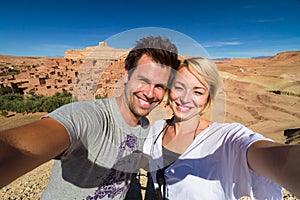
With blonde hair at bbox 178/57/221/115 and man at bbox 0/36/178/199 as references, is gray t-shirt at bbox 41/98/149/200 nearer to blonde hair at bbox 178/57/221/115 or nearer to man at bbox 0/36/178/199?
man at bbox 0/36/178/199

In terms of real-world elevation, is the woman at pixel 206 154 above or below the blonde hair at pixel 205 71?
below

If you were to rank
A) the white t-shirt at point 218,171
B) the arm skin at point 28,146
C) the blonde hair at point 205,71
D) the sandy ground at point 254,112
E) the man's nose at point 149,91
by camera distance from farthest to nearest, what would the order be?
1. the sandy ground at point 254,112
2. the man's nose at point 149,91
3. the blonde hair at point 205,71
4. the white t-shirt at point 218,171
5. the arm skin at point 28,146

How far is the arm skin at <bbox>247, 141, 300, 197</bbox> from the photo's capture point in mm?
309

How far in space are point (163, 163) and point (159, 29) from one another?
38cm

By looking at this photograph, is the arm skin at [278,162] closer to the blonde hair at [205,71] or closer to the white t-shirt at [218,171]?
the white t-shirt at [218,171]

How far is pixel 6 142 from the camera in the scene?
0.31m

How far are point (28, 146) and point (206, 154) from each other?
1.36 feet

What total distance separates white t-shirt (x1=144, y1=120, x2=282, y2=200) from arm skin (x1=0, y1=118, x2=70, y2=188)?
12.3 inches

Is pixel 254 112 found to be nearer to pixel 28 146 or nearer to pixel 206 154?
pixel 206 154

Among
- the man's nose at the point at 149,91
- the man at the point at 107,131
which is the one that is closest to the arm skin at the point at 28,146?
the man at the point at 107,131

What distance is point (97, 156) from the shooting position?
1.92ft

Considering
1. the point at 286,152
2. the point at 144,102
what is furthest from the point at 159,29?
the point at 286,152

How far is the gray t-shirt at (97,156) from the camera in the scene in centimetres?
54

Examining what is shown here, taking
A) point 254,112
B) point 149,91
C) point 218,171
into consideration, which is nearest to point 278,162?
point 218,171
